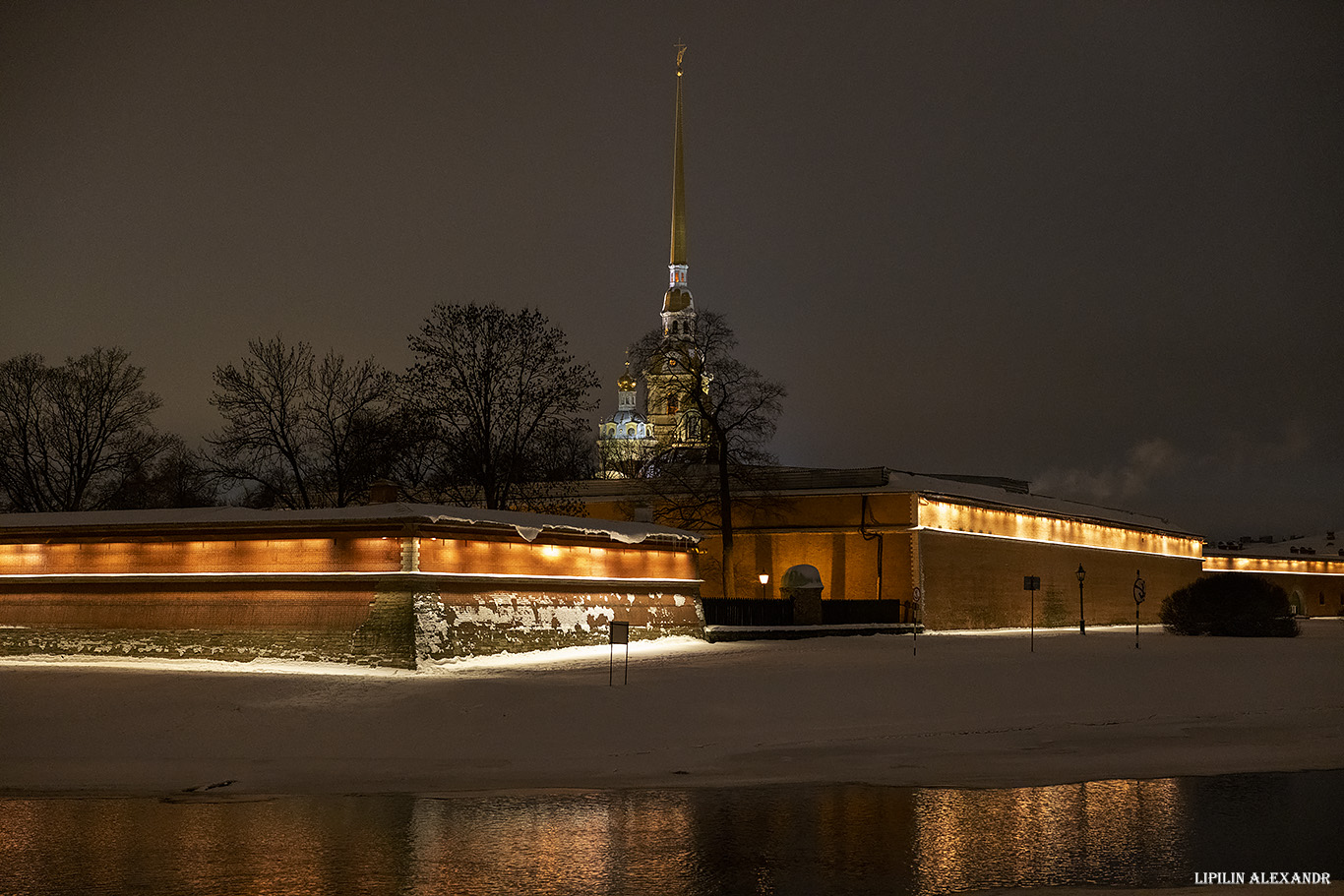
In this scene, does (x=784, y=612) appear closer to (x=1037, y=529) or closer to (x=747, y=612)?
(x=747, y=612)

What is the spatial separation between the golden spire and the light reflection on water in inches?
4469

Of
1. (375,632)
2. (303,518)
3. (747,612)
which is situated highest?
(303,518)

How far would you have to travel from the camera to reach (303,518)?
2733cm

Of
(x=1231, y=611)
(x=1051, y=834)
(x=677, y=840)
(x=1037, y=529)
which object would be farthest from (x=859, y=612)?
(x=677, y=840)

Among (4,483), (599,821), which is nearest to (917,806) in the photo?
(599,821)

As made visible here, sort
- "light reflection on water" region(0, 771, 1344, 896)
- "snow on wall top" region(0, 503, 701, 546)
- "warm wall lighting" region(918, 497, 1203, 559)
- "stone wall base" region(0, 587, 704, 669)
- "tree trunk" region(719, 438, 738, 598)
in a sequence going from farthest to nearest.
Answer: "warm wall lighting" region(918, 497, 1203, 559) → "tree trunk" region(719, 438, 738, 598) → "snow on wall top" region(0, 503, 701, 546) → "stone wall base" region(0, 587, 704, 669) → "light reflection on water" region(0, 771, 1344, 896)

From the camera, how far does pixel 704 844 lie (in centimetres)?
1091

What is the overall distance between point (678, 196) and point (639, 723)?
112m

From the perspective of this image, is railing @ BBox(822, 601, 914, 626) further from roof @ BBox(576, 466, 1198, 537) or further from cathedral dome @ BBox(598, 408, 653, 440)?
cathedral dome @ BBox(598, 408, 653, 440)

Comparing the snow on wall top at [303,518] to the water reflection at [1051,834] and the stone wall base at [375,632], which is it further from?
the water reflection at [1051,834]

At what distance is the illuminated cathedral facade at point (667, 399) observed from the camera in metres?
51.4

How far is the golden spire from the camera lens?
126m

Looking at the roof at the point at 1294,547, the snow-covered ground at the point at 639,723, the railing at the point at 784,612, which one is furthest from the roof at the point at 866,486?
the roof at the point at 1294,547

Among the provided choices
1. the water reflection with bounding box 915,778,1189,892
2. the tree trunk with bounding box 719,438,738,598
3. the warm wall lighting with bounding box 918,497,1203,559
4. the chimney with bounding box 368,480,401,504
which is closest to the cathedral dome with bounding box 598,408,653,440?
the warm wall lighting with bounding box 918,497,1203,559
